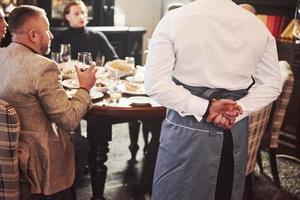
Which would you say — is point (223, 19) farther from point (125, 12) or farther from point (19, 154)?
point (125, 12)

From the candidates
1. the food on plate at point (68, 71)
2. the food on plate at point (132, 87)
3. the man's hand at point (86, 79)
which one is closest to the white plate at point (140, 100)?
the food on plate at point (132, 87)

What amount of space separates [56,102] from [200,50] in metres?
0.71

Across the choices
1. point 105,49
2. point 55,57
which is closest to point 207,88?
point 55,57

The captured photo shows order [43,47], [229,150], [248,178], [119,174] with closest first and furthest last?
[229,150] < [43,47] < [248,178] < [119,174]

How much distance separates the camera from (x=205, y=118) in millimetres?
1403

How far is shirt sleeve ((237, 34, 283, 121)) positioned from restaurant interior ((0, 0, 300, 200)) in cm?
51

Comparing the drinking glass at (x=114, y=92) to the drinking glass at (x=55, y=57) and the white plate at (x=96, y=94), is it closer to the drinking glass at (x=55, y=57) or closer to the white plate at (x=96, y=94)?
the white plate at (x=96, y=94)

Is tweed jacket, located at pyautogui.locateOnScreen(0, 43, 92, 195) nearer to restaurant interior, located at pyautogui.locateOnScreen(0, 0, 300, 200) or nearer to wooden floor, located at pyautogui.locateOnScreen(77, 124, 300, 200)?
restaurant interior, located at pyautogui.locateOnScreen(0, 0, 300, 200)

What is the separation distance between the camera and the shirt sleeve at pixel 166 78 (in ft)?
4.40

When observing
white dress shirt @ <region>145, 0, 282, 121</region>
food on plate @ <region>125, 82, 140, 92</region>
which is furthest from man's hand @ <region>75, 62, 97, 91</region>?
white dress shirt @ <region>145, 0, 282, 121</region>

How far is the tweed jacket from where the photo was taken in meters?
1.69

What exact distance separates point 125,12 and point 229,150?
3.77m

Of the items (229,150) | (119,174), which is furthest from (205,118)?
(119,174)

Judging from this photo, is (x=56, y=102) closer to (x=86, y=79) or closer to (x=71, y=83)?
(x=86, y=79)
